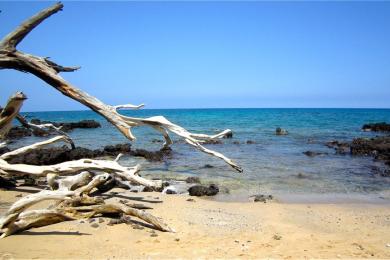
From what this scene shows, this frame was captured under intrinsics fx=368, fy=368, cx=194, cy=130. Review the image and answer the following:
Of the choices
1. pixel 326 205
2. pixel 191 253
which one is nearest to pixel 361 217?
pixel 326 205

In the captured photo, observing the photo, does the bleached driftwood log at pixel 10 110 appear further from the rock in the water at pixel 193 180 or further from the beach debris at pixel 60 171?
the rock in the water at pixel 193 180

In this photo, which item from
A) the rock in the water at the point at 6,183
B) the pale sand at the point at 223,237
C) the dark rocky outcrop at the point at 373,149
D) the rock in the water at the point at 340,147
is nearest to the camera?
the pale sand at the point at 223,237

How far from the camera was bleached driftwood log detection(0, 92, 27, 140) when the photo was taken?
5492mm

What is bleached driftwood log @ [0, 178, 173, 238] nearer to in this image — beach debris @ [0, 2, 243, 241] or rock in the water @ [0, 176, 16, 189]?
beach debris @ [0, 2, 243, 241]

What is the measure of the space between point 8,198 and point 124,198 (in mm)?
2374

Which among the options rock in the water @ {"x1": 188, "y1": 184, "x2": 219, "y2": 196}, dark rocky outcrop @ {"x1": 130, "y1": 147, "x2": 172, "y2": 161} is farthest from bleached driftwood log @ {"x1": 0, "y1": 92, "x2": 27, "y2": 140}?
dark rocky outcrop @ {"x1": 130, "y1": 147, "x2": 172, "y2": 161}

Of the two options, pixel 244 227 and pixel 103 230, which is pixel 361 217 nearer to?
pixel 244 227

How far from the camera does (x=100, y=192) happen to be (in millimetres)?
8383

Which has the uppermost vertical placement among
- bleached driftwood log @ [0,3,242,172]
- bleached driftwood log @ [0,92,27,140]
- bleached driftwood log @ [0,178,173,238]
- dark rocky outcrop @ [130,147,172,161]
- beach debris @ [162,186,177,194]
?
bleached driftwood log @ [0,3,242,172]

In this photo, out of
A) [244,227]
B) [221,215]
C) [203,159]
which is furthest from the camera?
[203,159]

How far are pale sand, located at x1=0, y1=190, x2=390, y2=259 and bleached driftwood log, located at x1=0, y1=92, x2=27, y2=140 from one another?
1.63 meters

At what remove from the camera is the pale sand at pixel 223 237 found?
479 centimetres

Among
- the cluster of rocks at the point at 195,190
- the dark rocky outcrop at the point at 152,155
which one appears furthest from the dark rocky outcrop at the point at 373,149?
the cluster of rocks at the point at 195,190

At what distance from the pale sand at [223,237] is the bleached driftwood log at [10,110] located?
5.35ft
